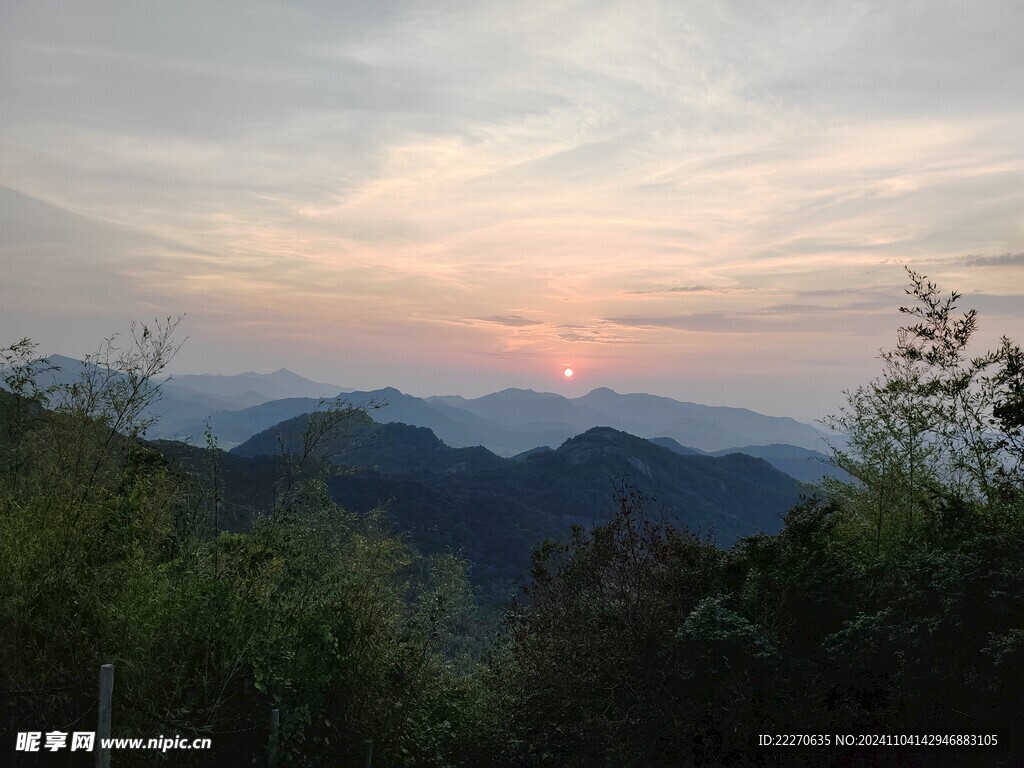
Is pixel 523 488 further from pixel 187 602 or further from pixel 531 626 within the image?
pixel 187 602

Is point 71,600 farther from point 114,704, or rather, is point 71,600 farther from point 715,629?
point 715,629

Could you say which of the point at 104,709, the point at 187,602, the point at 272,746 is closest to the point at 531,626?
the point at 272,746

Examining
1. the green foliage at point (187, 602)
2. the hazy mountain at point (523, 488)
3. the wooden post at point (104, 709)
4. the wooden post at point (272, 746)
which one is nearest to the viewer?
the wooden post at point (104, 709)

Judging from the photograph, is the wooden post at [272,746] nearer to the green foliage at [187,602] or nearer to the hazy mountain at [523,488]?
the green foliage at [187,602]

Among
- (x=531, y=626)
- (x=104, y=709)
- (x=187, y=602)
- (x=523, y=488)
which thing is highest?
(x=187, y=602)

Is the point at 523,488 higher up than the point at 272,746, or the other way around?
the point at 272,746

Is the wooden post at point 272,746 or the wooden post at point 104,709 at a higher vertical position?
the wooden post at point 104,709

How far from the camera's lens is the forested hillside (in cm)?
694

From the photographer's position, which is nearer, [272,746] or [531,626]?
[272,746]

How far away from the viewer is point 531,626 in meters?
13.4

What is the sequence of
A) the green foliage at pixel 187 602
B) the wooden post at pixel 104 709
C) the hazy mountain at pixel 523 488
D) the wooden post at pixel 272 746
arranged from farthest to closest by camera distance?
the hazy mountain at pixel 523 488 → the wooden post at pixel 272 746 → the green foliage at pixel 187 602 → the wooden post at pixel 104 709

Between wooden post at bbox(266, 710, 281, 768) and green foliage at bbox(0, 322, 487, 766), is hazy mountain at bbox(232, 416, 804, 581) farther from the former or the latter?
wooden post at bbox(266, 710, 281, 768)

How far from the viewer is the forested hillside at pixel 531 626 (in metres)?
6.94

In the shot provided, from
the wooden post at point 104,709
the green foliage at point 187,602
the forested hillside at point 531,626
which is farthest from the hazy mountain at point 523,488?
the wooden post at point 104,709
